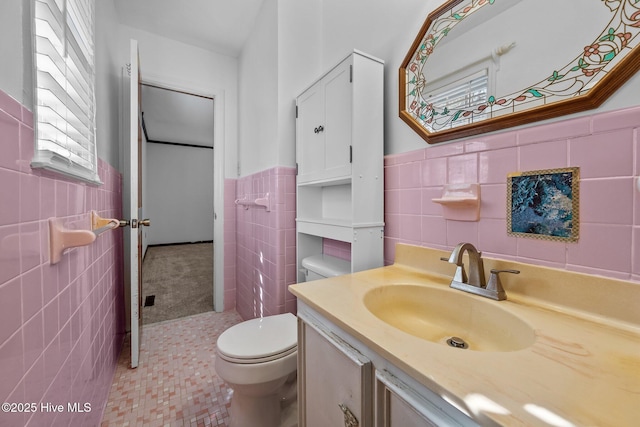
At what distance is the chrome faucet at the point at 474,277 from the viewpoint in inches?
28.3

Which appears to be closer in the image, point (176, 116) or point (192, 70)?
point (192, 70)

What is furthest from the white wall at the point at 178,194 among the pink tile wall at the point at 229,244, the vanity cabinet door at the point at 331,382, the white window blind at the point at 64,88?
the vanity cabinet door at the point at 331,382

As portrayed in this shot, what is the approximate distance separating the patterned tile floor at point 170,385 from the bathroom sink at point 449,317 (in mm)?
1019

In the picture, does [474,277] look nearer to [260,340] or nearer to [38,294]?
[260,340]

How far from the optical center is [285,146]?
1.61 meters

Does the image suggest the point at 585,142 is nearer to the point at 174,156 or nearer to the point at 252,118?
the point at 252,118

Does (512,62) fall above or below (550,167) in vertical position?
above

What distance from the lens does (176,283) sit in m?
3.10

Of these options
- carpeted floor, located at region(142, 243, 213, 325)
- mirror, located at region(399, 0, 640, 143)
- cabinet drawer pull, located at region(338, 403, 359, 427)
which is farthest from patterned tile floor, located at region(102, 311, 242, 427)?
mirror, located at region(399, 0, 640, 143)

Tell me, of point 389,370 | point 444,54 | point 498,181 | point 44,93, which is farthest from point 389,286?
point 44,93

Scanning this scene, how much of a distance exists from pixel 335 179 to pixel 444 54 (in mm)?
646

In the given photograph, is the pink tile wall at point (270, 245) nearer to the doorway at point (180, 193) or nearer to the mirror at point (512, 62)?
the doorway at point (180, 193)

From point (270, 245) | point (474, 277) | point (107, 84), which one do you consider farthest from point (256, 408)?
point (107, 84)

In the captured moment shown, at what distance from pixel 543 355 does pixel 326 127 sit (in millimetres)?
1153
